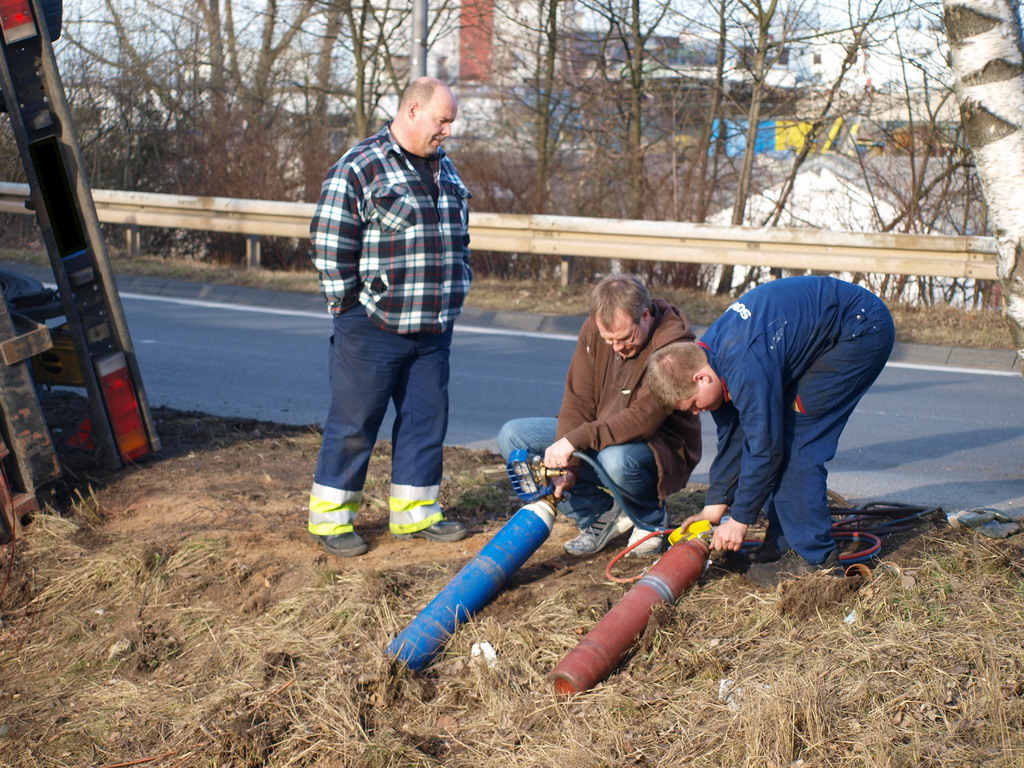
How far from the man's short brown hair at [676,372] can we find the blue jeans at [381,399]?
1213mm

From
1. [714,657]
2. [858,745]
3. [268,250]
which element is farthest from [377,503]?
[268,250]

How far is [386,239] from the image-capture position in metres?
4.30

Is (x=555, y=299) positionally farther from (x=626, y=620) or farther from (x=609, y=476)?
(x=626, y=620)

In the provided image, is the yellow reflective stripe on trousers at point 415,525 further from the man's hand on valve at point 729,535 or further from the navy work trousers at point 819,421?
the navy work trousers at point 819,421

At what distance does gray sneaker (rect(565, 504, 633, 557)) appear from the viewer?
14.7 ft

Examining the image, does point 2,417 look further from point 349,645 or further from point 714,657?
point 714,657

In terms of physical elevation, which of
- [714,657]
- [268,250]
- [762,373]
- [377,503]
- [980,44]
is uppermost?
[980,44]

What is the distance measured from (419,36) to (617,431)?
29.4ft

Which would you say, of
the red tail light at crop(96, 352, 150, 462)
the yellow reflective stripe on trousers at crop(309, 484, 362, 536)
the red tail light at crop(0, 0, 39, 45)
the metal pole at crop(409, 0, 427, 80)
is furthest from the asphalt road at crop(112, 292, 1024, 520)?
the metal pole at crop(409, 0, 427, 80)

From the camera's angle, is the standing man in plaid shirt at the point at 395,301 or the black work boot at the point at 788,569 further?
the standing man in plaid shirt at the point at 395,301

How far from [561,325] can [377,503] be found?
6.10 metres

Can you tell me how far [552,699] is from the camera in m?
3.33

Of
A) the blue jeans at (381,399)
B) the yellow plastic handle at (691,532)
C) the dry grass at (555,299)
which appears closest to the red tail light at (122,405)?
the blue jeans at (381,399)

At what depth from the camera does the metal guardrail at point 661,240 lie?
10445mm
